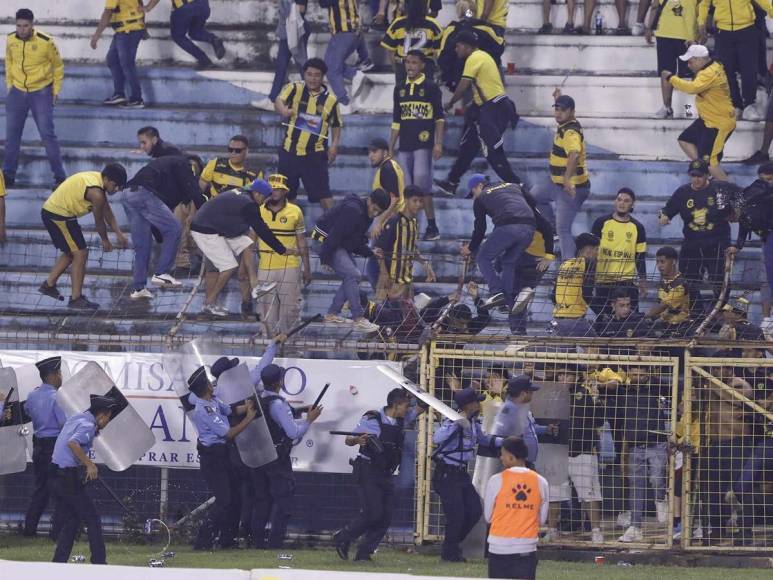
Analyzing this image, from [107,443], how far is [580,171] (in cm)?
596

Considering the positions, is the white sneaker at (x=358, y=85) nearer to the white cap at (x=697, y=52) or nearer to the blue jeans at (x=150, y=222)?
the white cap at (x=697, y=52)

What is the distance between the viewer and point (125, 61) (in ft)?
65.4

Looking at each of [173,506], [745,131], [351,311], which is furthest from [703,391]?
[745,131]

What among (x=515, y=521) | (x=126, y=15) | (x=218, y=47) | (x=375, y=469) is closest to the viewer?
(x=515, y=521)

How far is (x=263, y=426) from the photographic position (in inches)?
551

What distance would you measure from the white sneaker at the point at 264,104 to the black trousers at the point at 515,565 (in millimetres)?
9925

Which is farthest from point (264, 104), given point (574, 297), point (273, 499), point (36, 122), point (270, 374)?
point (273, 499)

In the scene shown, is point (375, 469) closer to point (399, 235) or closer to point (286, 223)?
point (399, 235)

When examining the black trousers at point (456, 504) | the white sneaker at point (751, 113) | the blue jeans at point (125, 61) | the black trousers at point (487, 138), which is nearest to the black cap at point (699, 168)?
the black trousers at point (487, 138)

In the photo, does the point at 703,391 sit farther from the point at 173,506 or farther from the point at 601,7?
the point at 601,7

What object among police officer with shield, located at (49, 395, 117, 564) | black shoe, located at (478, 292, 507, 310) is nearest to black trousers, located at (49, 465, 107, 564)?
police officer with shield, located at (49, 395, 117, 564)

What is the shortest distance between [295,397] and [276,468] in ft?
2.24

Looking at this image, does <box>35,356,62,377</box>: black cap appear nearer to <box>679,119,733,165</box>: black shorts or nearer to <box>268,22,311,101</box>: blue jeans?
<box>268,22,311,101</box>: blue jeans

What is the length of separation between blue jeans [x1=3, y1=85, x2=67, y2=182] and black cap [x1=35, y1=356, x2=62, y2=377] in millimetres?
4819
